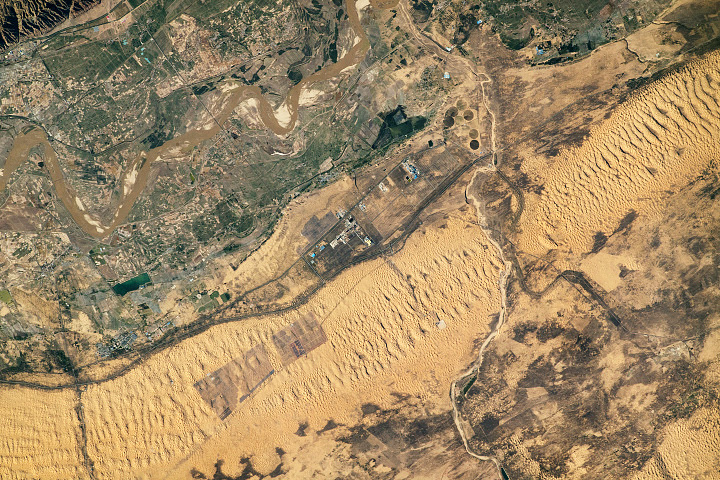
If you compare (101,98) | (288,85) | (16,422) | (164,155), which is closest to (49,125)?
(101,98)

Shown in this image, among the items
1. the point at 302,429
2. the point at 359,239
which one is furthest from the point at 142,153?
the point at 302,429

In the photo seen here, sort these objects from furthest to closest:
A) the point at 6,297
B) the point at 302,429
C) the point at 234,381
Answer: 1. the point at 6,297
2. the point at 234,381
3. the point at 302,429

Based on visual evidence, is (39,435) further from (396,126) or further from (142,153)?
(396,126)

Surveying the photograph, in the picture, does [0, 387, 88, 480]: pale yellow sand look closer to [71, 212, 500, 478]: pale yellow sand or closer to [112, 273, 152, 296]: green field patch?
[71, 212, 500, 478]: pale yellow sand

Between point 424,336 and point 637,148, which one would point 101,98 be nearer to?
point 424,336

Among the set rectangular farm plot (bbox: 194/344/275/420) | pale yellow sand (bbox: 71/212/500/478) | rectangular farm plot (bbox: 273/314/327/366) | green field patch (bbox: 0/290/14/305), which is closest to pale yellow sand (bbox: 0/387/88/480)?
pale yellow sand (bbox: 71/212/500/478)

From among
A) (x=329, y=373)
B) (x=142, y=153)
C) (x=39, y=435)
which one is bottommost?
(x=329, y=373)

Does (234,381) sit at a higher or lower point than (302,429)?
higher

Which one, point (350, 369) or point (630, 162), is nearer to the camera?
point (630, 162)
